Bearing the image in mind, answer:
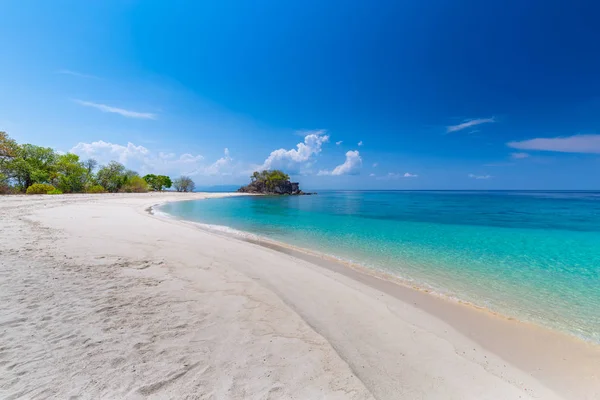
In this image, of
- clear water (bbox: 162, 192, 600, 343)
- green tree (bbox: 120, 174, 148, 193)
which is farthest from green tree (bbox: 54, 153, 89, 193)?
clear water (bbox: 162, 192, 600, 343)

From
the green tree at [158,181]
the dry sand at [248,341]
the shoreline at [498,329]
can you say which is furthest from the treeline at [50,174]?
the shoreline at [498,329]

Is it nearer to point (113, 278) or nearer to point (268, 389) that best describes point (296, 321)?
point (268, 389)

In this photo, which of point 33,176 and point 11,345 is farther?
point 33,176

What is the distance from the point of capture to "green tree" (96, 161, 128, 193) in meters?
69.6

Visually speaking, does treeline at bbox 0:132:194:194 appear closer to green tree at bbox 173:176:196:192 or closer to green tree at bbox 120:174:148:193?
green tree at bbox 120:174:148:193

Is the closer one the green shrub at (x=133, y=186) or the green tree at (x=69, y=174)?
the green tree at (x=69, y=174)

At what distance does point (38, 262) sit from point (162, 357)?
7.23 metres

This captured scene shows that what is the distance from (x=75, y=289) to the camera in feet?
18.8

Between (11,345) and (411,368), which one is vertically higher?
(11,345)

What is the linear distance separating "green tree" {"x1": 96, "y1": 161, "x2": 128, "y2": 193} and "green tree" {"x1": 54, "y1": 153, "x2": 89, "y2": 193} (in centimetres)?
1085

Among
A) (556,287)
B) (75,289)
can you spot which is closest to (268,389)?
(75,289)

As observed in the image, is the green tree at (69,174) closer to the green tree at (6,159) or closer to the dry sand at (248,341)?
the green tree at (6,159)

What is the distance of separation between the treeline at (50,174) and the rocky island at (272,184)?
189 feet

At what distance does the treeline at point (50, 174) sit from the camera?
42.5 metres
